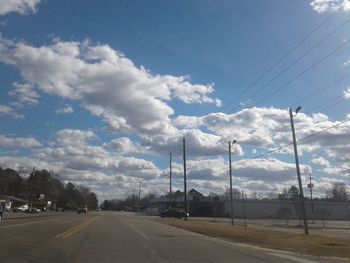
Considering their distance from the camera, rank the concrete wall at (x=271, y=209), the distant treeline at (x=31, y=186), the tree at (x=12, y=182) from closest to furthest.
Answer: the concrete wall at (x=271, y=209)
the tree at (x=12, y=182)
the distant treeline at (x=31, y=186)

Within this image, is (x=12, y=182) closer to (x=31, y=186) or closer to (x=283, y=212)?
(x=31, y=186)

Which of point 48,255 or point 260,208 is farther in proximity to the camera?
point 260,208

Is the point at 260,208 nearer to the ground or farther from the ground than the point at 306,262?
farther from the ground

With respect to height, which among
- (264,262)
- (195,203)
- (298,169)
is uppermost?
(195,203)

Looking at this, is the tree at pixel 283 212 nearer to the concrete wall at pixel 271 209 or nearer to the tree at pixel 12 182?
the concrete wall at pixel 271 209

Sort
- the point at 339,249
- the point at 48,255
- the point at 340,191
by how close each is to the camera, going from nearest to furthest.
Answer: the point at 48,255 < the point at 339,249 < the point at 340,191

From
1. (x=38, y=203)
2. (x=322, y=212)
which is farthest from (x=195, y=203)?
(x=38, y=203)

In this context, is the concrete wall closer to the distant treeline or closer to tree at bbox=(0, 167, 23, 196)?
the distant treeline

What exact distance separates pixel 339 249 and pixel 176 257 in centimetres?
1100

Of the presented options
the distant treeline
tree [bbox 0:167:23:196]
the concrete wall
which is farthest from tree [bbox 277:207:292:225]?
tree [bbox 0:167:23:196]

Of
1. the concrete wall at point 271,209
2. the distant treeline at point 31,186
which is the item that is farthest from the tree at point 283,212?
the distant treeline at point 31,186

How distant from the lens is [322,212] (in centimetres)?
11700

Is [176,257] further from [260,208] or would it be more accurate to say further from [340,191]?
[340,191]

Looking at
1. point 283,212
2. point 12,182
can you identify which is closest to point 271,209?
point 283,212
